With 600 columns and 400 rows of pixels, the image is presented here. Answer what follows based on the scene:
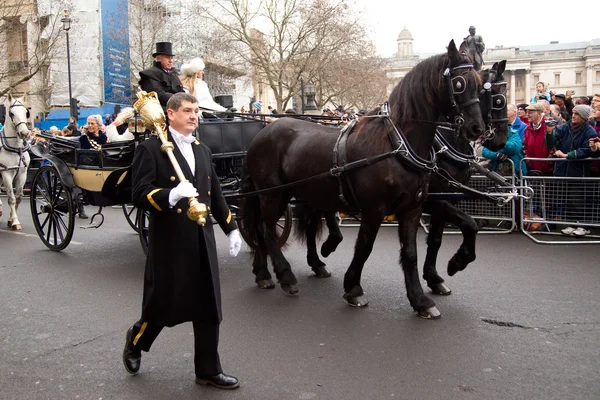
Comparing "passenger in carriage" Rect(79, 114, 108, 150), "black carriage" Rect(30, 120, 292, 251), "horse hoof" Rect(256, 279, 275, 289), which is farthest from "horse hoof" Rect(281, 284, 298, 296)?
"passenger in carriage" Rect(79, 114, 108, 150)

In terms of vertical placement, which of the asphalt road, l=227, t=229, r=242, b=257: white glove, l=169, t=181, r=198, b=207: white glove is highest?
l=169, t=181, r=198, b=207: white glove

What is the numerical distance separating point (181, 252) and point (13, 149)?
26.5ft

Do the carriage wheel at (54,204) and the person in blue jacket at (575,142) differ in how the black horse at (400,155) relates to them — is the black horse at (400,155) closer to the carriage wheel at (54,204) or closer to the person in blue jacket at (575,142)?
the carriage wheel at (54,204)

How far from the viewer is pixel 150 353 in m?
4.52

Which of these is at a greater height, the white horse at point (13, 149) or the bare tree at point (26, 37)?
the bare tree at point (26, 37)

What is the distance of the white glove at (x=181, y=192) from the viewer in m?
3.38

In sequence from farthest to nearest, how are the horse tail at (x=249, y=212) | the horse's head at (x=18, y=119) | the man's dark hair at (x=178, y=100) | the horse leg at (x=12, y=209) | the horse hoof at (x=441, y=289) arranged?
the horse leg at (x=12, y=209)
the horse's head at (x=18, y=119)
the horse tail at (x=249, y=212)
the horse hoof at (x=441, y=289)
the man's dark hair at (x=178, y=100)

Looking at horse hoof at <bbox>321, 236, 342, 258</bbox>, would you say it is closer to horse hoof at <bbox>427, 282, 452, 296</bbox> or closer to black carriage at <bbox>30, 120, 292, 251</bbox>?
black carriage at <bbox>30, 120, 292, 251</bbox>

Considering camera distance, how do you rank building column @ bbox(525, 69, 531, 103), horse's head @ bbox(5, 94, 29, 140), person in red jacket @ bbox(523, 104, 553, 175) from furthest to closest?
building column @ bbox(525, 69, 531, 103) < horse's head @ bbox(5, 94, 29, 140) < person in red jacket @ bbox(523, 104, 553, 175)

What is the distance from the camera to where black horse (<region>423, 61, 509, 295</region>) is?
570cm

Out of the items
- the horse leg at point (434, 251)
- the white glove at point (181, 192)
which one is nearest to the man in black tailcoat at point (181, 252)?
the white glove at point (181, 192)

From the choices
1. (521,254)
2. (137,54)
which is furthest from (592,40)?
(521,254)

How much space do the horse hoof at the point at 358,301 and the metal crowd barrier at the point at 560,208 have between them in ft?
12.7

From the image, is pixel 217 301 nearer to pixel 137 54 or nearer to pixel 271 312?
pixel 271 312
